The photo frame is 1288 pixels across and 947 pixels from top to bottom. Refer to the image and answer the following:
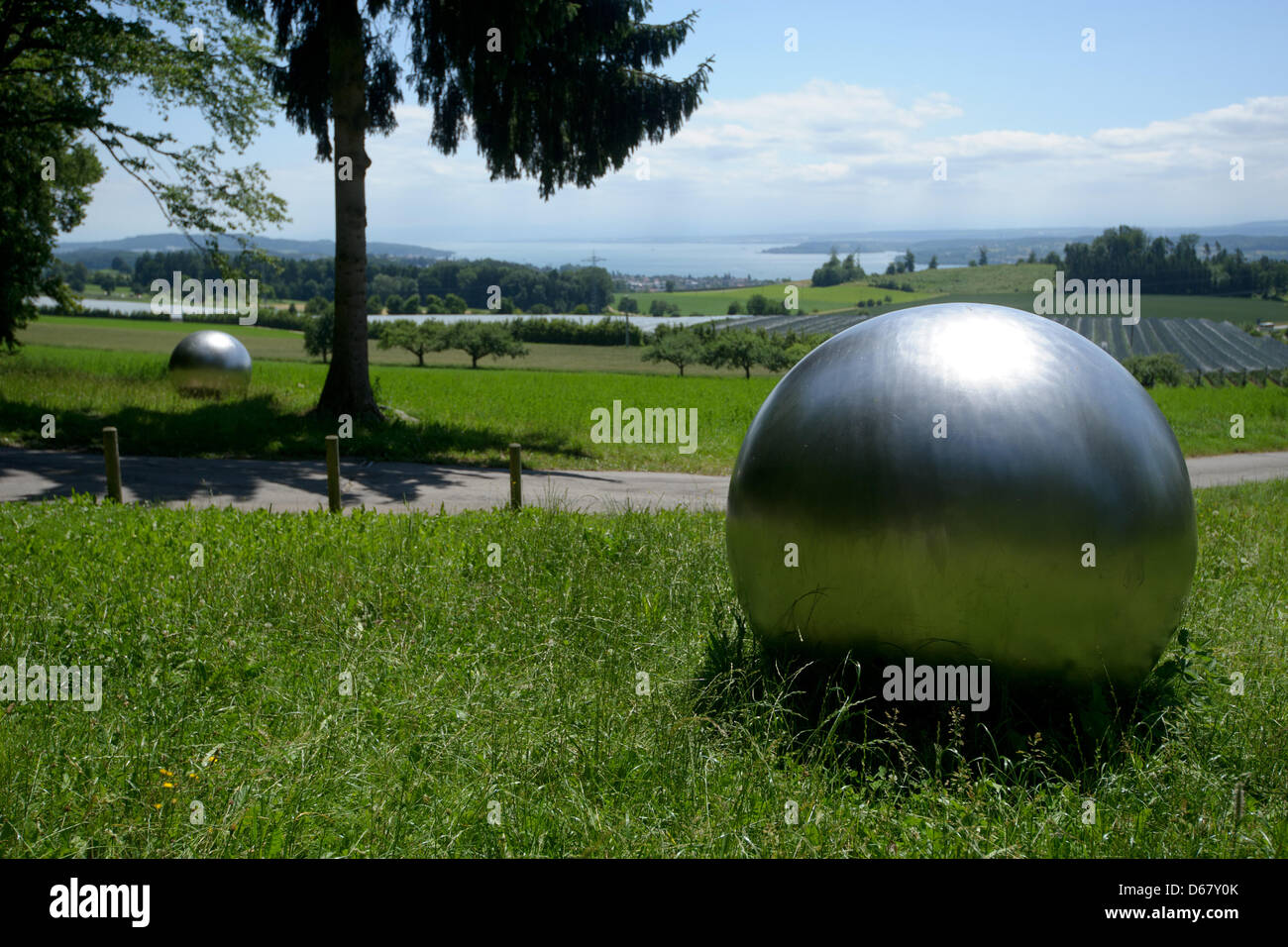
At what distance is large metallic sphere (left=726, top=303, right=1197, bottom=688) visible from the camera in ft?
17.1

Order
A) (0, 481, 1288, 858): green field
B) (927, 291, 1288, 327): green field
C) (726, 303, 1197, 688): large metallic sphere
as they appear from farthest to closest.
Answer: (927, 291, 1288, 327): green field < (726, 303, 1197, 688): large metallic sphere < (0, 481, 1288, 858): green field

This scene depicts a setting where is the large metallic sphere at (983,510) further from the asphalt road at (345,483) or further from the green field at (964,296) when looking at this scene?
the green field at (964,296)

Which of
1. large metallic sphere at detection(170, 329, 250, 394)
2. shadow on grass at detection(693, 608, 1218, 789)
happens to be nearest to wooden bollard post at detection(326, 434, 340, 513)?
shadow on grass at detection(693, 608, 1218, 789)

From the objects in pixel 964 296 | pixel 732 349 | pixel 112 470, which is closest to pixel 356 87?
pixel 112 470

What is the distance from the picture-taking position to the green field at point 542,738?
4.52m

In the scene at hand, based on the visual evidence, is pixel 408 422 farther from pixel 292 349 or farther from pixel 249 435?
pixel 292 349

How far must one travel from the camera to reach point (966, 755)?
17.9 ft

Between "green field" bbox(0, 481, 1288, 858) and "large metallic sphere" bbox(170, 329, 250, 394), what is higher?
"large metallic sphere" bbox(170, 329, 250, 394)

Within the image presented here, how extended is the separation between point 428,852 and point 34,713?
3333 millimetres

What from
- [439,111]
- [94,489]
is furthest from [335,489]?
[439,111]

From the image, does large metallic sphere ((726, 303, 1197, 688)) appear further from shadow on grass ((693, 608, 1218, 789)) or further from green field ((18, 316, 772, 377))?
green field ((18, 316, 772, 377))

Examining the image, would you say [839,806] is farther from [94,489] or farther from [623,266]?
[623,266]

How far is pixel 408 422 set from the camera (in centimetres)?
2359

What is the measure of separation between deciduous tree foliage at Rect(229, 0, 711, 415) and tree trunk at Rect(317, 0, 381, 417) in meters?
0.03
